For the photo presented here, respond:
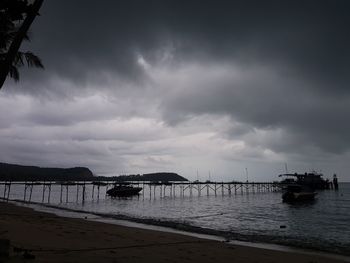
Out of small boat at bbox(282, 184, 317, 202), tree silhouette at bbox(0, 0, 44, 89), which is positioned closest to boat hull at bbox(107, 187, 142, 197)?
small boat at bbox(282, 184, 317, 202)

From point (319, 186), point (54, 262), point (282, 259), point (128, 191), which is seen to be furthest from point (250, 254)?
point (319, 186)

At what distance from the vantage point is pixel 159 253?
14164 mm

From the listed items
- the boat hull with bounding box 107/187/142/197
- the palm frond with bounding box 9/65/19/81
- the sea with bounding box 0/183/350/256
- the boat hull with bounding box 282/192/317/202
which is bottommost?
the sea with bounding box 0/183/350/256

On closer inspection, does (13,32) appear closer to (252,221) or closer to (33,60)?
(33,60)

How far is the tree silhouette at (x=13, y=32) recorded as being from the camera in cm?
970

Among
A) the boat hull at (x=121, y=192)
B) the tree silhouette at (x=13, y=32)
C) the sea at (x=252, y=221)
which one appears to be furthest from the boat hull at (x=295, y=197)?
the tree silhouette at (x=13, y=32)

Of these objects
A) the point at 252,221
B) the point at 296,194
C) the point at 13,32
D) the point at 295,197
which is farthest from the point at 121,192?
the point at 13,32

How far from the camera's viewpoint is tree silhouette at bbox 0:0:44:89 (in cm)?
970

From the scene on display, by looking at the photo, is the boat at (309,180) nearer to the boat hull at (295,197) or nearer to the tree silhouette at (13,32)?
the boat hull at (295,197)

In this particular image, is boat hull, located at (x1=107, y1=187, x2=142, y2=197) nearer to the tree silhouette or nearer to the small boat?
the small boat

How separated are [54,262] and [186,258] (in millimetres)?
5530

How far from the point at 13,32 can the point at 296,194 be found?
7563 centimetres

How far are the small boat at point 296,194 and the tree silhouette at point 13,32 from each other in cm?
7436

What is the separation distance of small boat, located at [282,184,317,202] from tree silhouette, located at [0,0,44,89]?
74.4m
